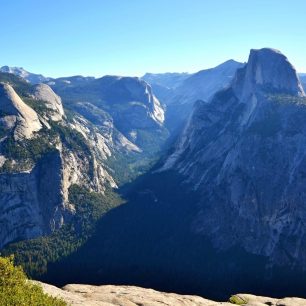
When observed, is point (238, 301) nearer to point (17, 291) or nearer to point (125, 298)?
point (125, 298)

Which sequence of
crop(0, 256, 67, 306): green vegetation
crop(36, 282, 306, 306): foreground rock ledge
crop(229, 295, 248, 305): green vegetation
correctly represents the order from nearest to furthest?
crop(0, 256, 67, 306): green vegetation → crop(36, 282, 306, 306): foreground rock ledge → crop(229, 295, 248, 305): green vegetation

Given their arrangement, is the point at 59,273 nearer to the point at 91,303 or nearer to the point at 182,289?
the point at 182,289

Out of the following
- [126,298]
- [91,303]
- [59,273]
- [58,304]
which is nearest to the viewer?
[58,304]

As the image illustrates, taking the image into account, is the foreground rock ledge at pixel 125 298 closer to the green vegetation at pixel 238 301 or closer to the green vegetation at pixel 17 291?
the green vegetation at pixel 238 301

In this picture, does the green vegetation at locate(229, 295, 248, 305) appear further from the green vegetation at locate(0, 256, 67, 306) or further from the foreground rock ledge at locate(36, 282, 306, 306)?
the green vegetation at locate(0, 256, 67, 306)

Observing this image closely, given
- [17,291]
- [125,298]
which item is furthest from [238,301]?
[17,291]

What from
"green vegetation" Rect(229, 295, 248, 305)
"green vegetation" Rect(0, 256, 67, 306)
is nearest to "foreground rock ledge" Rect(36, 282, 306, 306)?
"green vegetation" Rect(229, 295, 248, 305)

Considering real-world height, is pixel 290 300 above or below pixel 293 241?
above

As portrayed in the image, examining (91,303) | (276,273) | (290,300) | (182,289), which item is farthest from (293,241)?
(91,303)
